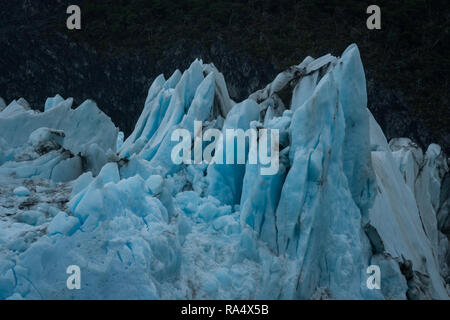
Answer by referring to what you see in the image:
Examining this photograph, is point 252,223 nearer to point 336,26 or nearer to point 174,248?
point 174,248

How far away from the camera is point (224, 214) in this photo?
9.38 m

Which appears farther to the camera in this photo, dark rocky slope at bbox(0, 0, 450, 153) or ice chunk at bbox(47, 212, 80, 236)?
dark rocky slope at bbox(0, 0, 450, 153)

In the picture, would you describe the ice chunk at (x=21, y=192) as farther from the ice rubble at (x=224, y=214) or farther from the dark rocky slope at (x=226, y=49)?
the dark rocky slope at (x=226, y=49)

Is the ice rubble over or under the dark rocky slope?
under

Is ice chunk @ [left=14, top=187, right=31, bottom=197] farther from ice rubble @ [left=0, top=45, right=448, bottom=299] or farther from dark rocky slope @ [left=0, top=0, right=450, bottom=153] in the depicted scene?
dark rocky slope @ [left=0, top=0, right=450, bottom=153]

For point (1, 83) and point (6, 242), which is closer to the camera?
point (6, 242)

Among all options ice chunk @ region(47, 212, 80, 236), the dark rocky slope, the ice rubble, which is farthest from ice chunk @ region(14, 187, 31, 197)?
the dark rocky slope

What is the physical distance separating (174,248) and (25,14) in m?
32.9

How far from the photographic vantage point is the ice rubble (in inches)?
269

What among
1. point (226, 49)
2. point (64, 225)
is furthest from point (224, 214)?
point (226, 49)

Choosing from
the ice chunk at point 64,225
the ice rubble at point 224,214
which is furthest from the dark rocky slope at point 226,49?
the ice chunk at point 64,225

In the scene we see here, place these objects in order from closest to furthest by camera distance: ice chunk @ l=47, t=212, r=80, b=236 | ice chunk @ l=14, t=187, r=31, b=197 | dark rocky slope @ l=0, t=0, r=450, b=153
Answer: ice chunk @ l=47, t=212, r=80, b=236, ice chunk @ l=14, t=187, r=31, b=197, dark rocky slope @ l=0, t=0, r=450, b=153

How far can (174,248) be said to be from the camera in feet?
24.8

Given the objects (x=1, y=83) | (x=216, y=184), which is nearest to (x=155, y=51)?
(x=1, y=83)
